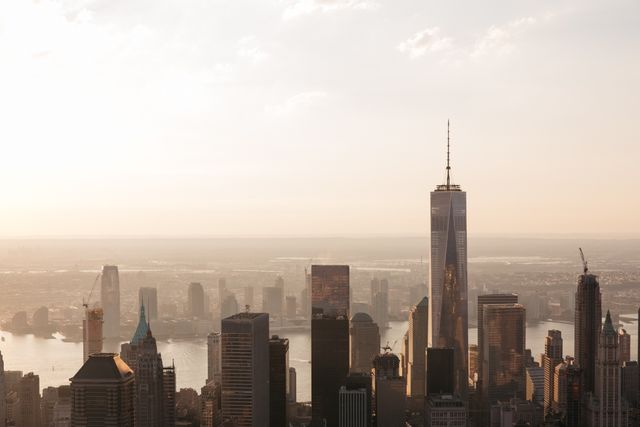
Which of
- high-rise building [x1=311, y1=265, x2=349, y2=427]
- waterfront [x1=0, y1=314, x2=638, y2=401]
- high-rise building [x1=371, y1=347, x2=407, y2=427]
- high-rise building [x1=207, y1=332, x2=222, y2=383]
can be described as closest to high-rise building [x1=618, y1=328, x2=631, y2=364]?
waterfront [x1=0, y1=314, x2=638, y2=401]

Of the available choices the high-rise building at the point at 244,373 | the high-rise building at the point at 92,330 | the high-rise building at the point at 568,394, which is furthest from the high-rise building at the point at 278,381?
the high-rise building at the point at 568,394

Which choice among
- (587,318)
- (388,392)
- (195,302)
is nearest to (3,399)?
(195,302)

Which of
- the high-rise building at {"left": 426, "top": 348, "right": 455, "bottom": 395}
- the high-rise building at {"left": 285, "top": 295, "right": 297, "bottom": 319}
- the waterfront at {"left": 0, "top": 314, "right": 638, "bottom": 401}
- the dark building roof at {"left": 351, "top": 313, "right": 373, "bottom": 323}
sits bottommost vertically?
the high-rise building at {"left": 426, "top": 348, "right": 455, "bottom": 395}

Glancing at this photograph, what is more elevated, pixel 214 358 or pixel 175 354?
pixel 214 358

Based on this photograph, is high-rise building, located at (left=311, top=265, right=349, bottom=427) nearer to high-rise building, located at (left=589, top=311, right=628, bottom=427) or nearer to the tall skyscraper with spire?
the tall skyscraper with spire

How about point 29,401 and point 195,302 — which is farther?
point 195,302

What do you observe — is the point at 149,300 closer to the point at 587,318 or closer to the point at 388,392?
the point at 388,392

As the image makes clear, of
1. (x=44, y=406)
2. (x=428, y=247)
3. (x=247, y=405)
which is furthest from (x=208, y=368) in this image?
(x=428, y=247)
